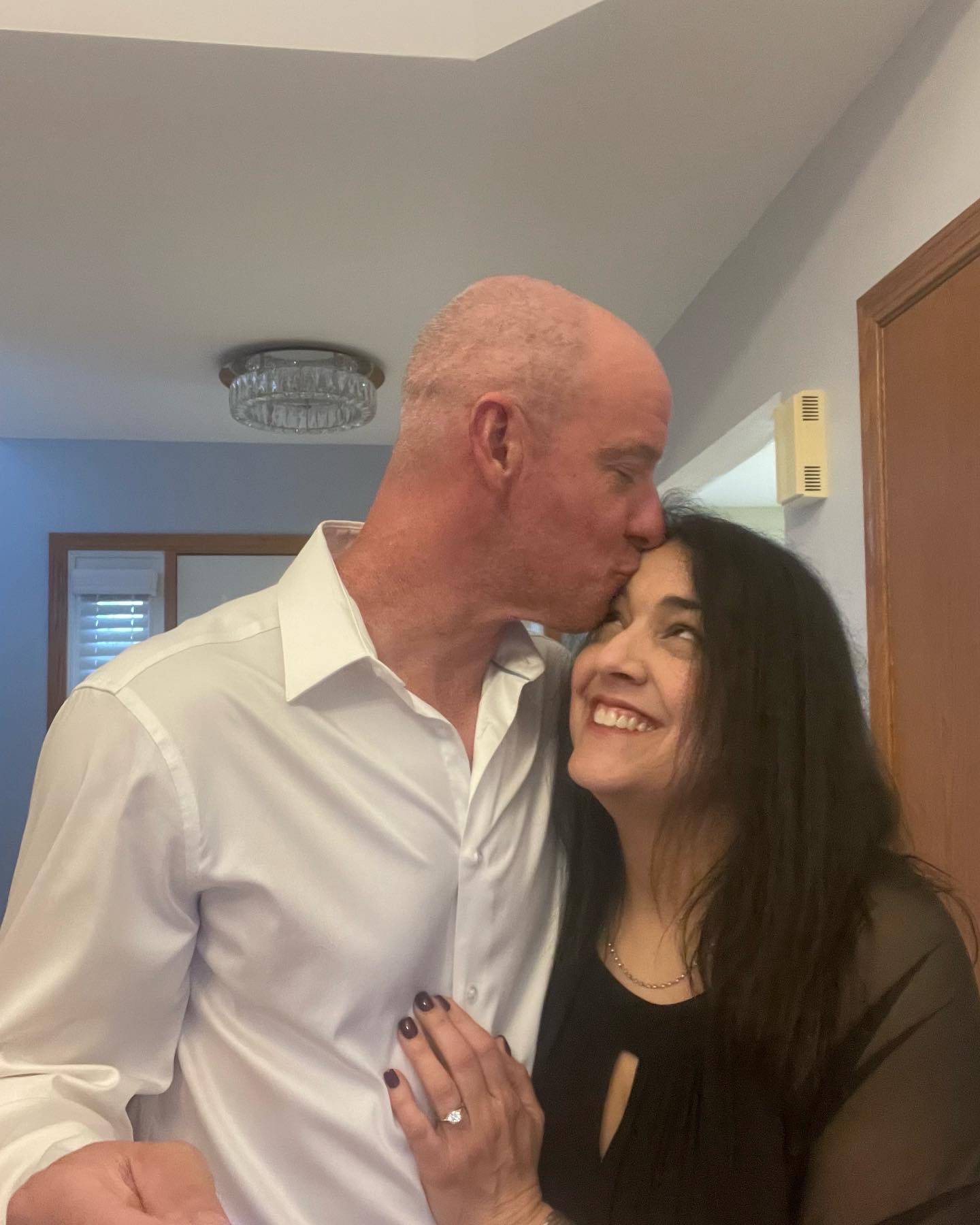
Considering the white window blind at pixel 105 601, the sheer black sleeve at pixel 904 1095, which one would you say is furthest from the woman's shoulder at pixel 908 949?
the white window blind at pixel 105 601

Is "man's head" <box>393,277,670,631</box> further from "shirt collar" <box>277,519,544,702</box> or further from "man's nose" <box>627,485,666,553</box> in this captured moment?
"shirt collar" <box>277,519,544,702</box>

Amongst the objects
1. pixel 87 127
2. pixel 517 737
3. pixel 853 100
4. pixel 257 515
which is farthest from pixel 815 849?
pixel 257 515

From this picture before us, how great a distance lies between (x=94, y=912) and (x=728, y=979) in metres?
0.58

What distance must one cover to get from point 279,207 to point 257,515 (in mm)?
2316

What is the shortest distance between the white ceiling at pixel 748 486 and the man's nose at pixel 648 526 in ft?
7.43

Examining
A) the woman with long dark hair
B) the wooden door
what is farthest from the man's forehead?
the wooden door

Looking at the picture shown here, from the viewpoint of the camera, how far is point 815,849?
98 cm

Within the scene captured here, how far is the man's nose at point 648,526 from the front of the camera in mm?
1042

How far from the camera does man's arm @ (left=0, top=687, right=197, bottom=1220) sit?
0.88 meters

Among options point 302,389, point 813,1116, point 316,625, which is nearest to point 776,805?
point 813,1116

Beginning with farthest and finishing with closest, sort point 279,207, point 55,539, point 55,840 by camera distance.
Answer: point 55,539, point 279,207, point 55,840

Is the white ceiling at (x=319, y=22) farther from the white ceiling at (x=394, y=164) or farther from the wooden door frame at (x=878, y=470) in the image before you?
the wooden door frame at (x=878, y=470)

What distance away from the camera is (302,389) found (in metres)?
3.16

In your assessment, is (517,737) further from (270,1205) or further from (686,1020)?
(270,1205)
